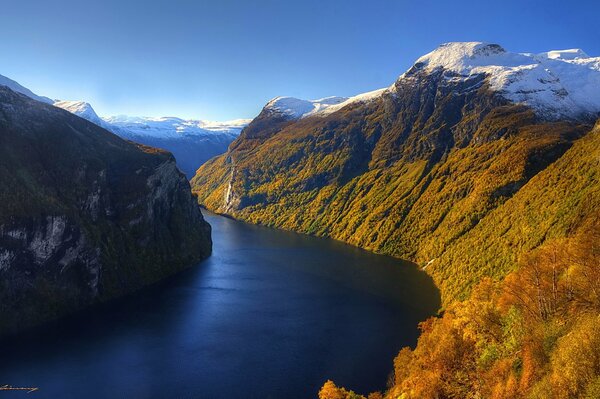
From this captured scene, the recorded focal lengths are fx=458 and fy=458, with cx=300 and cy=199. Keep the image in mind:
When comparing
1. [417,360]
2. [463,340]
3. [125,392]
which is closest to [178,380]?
[125,392]

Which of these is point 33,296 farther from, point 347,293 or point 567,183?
point 567,183

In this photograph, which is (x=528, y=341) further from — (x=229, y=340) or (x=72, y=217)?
(x=72, y=217)

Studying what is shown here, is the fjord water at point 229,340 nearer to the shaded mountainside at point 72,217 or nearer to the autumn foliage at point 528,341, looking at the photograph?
the shaded mountainside at point 72,217

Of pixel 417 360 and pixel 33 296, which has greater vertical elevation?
pixel 417 360

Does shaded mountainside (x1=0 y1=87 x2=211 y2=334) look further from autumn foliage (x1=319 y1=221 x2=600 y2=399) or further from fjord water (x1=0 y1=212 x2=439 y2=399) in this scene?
autumn foliage (x1=319 y1=221 x2=600 y2=399)

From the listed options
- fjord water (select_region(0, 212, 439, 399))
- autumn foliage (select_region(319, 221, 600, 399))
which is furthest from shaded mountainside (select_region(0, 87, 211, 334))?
autumn foliage (select_region(319, 221, 600, 399))

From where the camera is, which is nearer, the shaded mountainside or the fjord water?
the fjord water
